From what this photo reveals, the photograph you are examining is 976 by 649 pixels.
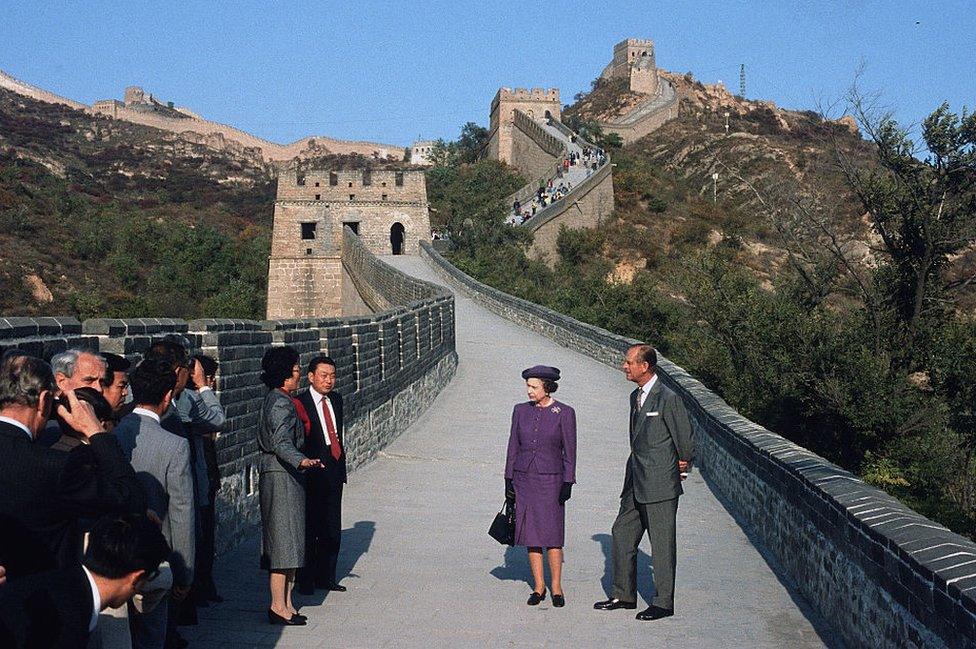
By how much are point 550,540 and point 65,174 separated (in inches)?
3999

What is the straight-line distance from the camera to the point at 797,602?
7398 mm

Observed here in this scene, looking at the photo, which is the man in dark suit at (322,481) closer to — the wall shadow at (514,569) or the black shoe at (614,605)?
the wall shadow at (514,569)

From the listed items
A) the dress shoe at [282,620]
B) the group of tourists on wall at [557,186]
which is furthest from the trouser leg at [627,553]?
the group of tourists on wall at [557,186]

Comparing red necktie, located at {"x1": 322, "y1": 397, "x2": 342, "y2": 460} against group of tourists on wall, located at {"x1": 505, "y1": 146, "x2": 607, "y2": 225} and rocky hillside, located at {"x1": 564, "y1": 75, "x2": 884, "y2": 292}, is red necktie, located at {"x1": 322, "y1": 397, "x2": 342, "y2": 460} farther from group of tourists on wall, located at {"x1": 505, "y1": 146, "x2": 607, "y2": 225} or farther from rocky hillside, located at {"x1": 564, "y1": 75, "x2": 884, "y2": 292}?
group of tourists on wall, located at {"x1": 505, "y1": 146, "x2": 607, "y2": 225}

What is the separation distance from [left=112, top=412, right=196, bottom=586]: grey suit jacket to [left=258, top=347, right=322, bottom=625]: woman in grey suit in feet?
4.35

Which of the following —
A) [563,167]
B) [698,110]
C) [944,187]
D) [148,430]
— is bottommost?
[148,430]

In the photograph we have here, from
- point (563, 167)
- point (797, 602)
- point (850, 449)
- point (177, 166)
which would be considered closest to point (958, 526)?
point (850, 449)

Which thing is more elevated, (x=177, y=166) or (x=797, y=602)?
(x=177, y=166)

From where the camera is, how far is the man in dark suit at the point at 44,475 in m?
3.71

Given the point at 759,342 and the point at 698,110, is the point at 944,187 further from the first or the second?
the point at 698,110

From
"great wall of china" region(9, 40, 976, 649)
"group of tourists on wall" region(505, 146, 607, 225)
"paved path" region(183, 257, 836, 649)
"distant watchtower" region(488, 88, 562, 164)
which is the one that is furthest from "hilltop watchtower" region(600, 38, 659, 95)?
"paved path" region(183, 257, 836, 649)

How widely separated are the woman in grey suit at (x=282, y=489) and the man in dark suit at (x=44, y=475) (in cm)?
257

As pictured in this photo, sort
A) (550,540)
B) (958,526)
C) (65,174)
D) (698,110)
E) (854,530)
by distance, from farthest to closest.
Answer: (698,110) → (65,174) → (958,526) → (550,540) → (854,530)

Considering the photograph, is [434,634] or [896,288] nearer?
[434,634]
